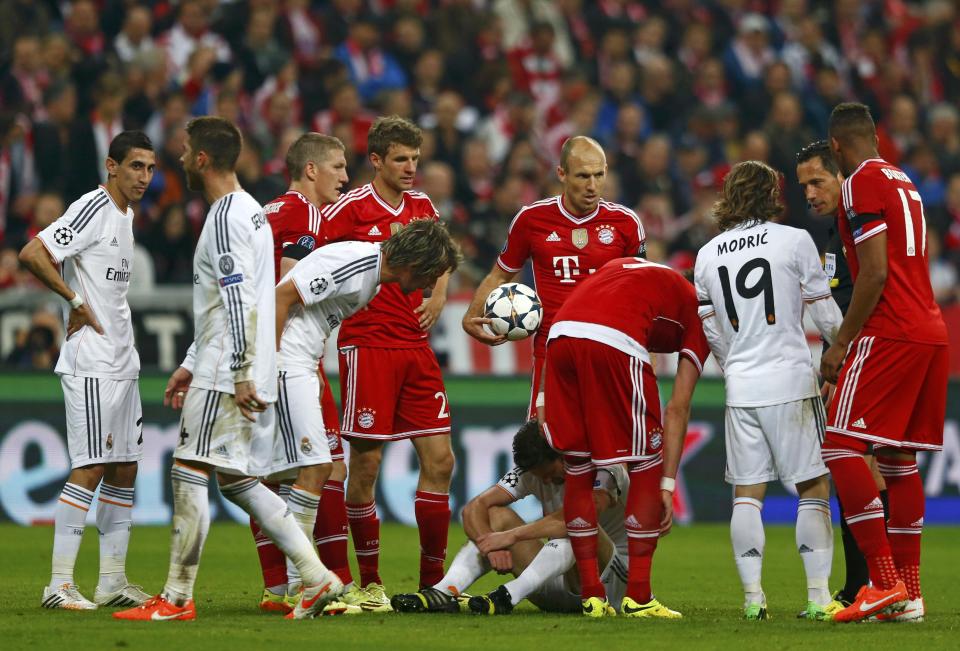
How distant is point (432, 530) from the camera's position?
8.20m

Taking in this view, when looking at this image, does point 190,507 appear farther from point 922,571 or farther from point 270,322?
point 922,571

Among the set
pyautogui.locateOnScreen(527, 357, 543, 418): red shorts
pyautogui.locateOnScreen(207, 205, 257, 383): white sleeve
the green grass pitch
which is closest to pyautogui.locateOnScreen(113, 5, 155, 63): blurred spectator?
the green grass pitch

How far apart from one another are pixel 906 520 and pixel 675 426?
1270mm

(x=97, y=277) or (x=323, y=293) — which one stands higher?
(x=97, y=277)

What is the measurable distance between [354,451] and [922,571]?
14.1 ft

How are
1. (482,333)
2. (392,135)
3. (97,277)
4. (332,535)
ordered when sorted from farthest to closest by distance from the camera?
(392,135) → (482,333) → (332,535) → (97,277)

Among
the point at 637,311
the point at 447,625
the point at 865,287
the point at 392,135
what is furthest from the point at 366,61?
the point at 447,625

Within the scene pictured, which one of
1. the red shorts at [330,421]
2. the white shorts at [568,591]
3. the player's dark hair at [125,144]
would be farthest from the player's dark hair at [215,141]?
the white shorts at [568,591]

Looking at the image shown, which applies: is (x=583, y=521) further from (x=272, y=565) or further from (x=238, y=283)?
(x=238, y=283)

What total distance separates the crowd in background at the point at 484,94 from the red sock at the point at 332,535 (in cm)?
584

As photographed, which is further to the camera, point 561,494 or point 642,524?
point 561,494

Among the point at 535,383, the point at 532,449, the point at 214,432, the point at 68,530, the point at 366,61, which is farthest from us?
the point at 366,61

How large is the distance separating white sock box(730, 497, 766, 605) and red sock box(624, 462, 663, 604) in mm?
412

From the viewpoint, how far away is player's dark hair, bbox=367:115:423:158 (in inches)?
332
